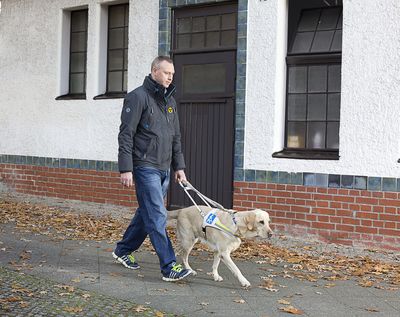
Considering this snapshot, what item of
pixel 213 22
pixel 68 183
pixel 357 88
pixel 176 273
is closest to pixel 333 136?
pixel 357 88

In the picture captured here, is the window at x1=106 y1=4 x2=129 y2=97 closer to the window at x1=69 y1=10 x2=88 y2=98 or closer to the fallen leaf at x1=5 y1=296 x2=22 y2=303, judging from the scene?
the window at x1=69 y1=10 x2=88 y2=98

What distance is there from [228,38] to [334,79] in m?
2.03

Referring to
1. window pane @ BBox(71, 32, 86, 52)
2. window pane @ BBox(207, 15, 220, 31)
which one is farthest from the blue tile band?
window pane @ BBox(71, 32, 86, 52)

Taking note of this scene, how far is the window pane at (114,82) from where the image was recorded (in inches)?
506

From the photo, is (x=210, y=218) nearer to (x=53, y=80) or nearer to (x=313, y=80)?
(x=313, y=80)

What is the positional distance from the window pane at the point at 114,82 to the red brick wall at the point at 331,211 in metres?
3.70

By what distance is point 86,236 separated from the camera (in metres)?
9.52

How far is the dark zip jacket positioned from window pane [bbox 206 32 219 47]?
4.37 m

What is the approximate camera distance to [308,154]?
32.6ft

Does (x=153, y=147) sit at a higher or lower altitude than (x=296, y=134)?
lower

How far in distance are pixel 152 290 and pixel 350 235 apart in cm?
403

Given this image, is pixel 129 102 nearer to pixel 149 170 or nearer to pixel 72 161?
pixel 149 170

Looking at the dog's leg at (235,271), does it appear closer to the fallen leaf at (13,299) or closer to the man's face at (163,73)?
the man's face at (163,73)

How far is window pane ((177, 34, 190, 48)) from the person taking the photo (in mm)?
11458
